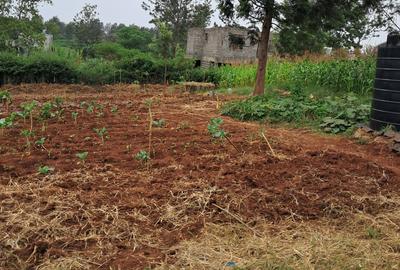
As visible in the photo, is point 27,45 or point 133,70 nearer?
point 133,70

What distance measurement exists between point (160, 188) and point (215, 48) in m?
20.1

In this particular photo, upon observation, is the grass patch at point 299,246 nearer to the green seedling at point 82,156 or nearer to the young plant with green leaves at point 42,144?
the green seedling at point 82,156

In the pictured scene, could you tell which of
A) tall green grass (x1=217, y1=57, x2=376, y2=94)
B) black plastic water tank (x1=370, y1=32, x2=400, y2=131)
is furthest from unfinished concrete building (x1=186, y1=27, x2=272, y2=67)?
black plastic water tank (x1=370, y1=32, x2=400, y2=131)

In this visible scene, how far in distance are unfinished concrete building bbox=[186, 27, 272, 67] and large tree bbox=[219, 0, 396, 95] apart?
1266 centimetres

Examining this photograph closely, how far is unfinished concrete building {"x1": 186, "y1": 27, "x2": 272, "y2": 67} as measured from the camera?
22.3 meters

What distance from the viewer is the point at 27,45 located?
18.8 m

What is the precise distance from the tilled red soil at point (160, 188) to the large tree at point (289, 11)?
401 centimetres

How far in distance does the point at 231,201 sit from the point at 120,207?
0.79m

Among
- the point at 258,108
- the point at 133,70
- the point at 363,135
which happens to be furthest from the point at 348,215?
the point at 133,70

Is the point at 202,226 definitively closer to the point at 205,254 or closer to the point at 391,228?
the point at 205,254

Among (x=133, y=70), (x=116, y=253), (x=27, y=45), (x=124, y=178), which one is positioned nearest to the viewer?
(x=116, y=253)

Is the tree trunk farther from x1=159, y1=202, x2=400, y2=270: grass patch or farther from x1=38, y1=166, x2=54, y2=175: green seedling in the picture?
x1=159, y1=202, x2=400, y2=270: grass patch

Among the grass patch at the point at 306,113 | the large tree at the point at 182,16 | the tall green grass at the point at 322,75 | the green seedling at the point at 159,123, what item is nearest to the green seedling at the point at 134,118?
the green seedling at the point at 159,123

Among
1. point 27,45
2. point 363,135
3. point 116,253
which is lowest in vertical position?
point 116,253
